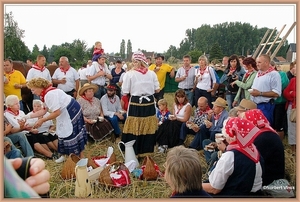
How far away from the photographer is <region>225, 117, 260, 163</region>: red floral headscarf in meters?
2.63

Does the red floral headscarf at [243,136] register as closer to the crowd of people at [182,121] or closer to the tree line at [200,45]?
the crowd of people at [182,121]

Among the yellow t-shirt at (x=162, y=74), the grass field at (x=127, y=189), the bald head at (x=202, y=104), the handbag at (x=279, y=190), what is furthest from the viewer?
the yellow t-shirt at (x=162, y=74)

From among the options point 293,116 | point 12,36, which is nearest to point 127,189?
point 293,116

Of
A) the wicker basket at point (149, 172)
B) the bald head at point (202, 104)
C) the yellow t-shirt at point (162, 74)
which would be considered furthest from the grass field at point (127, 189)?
the yellow t-shirt at point (162, 74)

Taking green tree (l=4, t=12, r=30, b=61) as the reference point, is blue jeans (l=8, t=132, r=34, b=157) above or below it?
below

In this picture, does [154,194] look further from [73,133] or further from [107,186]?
[73,133]

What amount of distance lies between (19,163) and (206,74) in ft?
17.8

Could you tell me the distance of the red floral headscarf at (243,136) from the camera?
8.64 ft

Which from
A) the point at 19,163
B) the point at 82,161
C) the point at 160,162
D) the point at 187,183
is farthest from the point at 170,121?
the point at 19,163

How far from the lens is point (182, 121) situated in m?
5.47

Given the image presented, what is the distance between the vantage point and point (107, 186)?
3.76 m

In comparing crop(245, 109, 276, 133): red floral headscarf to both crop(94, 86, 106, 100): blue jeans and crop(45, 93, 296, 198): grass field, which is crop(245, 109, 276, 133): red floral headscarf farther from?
crop(94, 86, 106, 100): blue jeans

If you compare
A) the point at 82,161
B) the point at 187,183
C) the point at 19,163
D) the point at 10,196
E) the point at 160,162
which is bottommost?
the point at 160,162

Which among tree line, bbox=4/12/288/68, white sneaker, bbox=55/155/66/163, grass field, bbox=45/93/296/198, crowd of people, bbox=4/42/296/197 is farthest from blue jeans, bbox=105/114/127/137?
tree line, bbox=4/12/288/68
